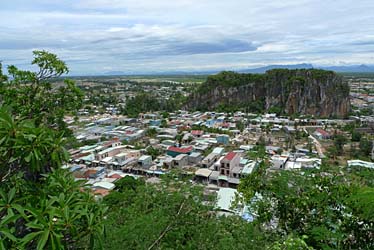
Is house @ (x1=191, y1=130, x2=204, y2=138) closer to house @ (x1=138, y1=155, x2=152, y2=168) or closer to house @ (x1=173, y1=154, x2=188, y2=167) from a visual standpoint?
house @ (x1=173, y1=154, x2=188, y2=167)

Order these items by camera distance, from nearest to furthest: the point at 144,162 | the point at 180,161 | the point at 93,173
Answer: the point at 93,173 → the point at 144,162 → the point at 180,161

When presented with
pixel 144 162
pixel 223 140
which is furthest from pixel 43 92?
pixel 223 140

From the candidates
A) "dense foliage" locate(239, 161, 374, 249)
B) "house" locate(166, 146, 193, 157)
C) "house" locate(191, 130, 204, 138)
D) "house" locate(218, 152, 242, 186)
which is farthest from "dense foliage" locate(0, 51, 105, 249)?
"house" locate(191, 130, 204, 138)

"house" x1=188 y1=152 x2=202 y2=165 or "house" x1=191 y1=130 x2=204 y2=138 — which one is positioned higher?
"house" x1=191 y1=130 x2=204 y2=138

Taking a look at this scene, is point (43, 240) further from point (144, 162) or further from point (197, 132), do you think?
point (197, 132)

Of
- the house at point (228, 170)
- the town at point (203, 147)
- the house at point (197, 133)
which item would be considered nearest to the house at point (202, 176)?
the town at point (203, 147)

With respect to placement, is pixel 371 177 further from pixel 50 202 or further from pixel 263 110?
pixel 263 110

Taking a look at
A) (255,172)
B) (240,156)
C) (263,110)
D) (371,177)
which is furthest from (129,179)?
(263,110)

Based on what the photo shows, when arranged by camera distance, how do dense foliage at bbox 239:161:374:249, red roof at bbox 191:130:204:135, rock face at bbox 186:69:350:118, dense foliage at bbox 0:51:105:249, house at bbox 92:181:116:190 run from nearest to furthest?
dense foliage at bbox 0:51:105:249 → dense foliage at bbox 239:161:374:249 → house at bbox 92:181:116:190 → red roof at bbox 191:130:204:135 → rock face at bbox 186:69:350:118
